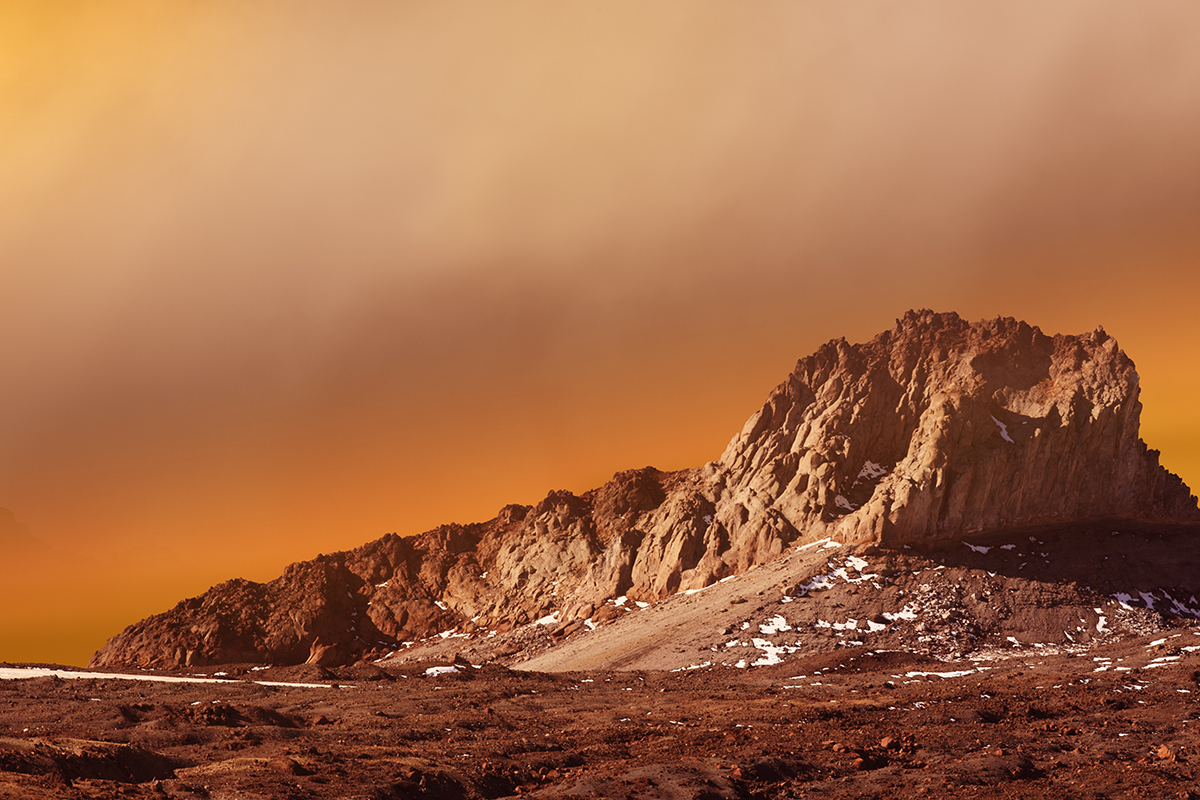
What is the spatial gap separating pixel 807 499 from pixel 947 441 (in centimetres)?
1947

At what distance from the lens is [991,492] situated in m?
113

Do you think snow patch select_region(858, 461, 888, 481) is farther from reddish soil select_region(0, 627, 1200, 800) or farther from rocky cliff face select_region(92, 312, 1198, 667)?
reddish soil select_region(0, 627, 1200, 800)

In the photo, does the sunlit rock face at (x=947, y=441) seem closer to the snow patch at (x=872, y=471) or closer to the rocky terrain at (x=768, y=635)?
the snow patch at (x=872, y=471)

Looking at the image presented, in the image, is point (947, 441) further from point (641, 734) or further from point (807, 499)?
point (641, 734)

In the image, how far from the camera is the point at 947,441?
114 m

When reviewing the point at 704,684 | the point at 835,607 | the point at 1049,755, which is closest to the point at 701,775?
the point at 1049,755

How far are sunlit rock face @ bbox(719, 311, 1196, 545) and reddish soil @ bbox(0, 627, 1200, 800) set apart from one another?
3089 centimetres

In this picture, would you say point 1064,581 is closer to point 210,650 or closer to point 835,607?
point 835,607

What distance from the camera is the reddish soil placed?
3875 cm

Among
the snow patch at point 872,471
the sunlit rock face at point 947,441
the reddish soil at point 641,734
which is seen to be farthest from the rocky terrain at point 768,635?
the snow patch at point 872,471

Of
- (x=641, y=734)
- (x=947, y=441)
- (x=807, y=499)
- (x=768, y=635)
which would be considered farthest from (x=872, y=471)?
(x=641, y=734)

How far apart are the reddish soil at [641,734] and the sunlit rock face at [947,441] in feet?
101

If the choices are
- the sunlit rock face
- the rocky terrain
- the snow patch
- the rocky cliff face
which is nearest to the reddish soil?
the rocky terrain

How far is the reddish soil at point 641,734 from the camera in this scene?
1526 inches
